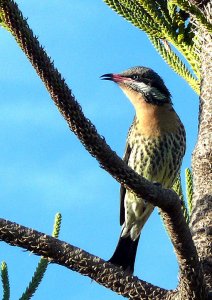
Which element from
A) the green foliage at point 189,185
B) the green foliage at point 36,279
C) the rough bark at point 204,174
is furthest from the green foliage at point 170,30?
the green foliage at point 36,279

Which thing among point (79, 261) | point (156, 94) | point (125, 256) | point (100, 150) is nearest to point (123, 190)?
point (156, 94)

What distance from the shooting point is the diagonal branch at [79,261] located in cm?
297

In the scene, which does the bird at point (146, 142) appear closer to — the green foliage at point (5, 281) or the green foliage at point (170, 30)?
the green foliage at point (170, 30)

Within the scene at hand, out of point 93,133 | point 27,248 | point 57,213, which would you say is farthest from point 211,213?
point 93,133

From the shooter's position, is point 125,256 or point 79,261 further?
point 125,256

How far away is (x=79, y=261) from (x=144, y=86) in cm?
299

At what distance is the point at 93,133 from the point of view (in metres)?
2.53

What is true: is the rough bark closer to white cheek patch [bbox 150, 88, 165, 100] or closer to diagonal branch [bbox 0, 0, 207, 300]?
diagonal branch [bbox 0, 0, 207, 300]

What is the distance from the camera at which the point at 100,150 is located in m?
2.56

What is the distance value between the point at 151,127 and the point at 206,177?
1865 mm

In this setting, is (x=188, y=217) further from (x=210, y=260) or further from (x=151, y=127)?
(x=151, y=127)

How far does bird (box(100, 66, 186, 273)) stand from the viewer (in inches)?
217

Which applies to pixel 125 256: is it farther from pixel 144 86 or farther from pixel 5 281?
pixel 144 86

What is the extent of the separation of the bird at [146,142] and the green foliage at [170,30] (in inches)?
25.9
